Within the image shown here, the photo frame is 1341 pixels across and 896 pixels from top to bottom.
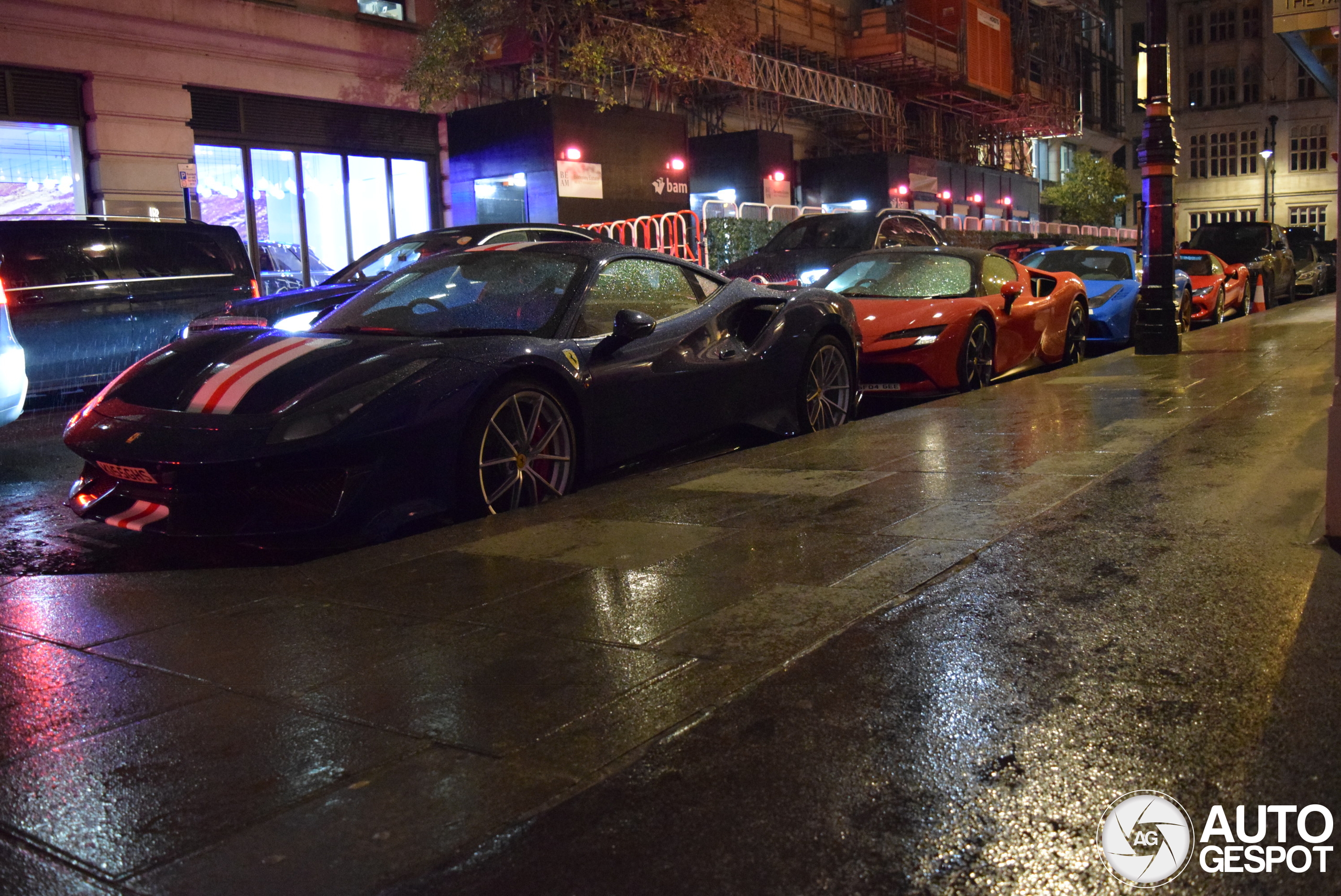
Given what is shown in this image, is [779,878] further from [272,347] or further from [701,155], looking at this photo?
[701,155]

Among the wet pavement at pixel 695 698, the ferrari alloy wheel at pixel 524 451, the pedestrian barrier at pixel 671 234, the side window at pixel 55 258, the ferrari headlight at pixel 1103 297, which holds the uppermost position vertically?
the pedestrian barrier at pixel 671 234

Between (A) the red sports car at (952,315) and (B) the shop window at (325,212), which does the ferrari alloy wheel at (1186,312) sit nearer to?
(A) the red sports car at (952,315)

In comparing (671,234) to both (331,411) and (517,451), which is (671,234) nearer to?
(517,451)

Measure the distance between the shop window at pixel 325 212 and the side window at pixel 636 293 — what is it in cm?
1507

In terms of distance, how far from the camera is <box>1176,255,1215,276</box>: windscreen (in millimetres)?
19312

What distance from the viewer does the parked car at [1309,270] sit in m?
29.7

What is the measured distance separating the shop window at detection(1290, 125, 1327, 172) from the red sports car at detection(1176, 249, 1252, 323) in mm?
61193

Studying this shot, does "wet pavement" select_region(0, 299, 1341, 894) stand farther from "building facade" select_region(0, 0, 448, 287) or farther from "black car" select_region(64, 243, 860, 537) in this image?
"building facade" select_region(0, 0, 448, 287)

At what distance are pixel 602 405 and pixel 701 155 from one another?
2398 cm

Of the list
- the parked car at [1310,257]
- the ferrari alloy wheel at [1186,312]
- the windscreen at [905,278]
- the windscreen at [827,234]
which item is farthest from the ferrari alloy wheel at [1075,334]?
the parked car at [1310,257]

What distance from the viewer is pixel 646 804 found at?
2.59 meters


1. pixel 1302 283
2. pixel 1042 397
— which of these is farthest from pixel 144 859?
pixel 1302 283

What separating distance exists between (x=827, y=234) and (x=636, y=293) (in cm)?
888

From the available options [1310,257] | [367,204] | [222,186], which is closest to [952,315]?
[222,186]
